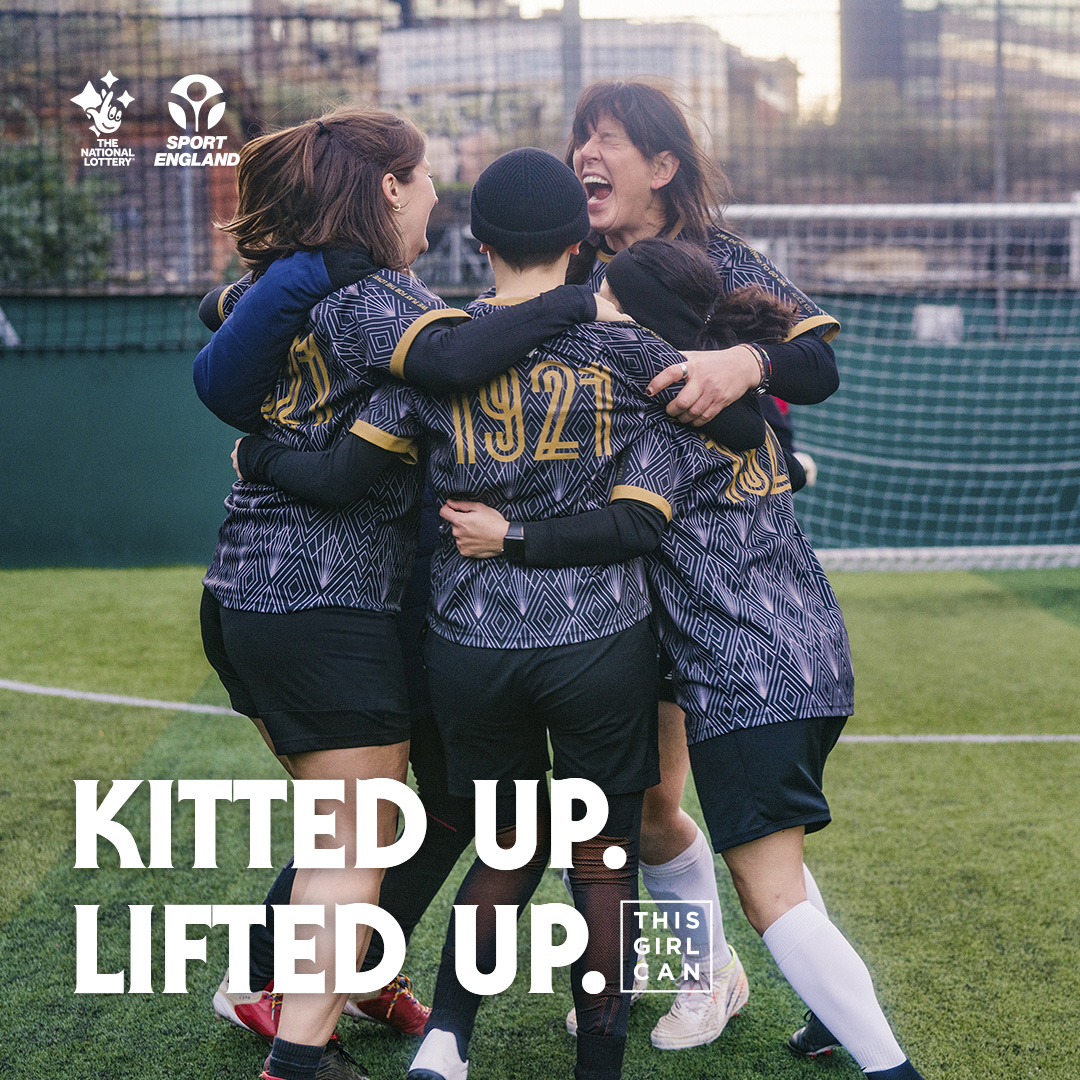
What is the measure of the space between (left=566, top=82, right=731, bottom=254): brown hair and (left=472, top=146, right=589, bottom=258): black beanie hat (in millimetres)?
441

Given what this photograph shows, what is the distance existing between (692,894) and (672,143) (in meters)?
1.44

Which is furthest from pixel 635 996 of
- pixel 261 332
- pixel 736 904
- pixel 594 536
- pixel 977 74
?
pixel 977 74

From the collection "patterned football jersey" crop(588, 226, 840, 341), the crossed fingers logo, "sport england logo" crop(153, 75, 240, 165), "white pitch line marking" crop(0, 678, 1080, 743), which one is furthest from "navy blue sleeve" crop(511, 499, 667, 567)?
the crossed fingers logo

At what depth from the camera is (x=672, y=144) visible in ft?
7.13

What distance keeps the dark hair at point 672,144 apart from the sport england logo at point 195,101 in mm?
6387

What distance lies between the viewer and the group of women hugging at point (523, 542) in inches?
70.2

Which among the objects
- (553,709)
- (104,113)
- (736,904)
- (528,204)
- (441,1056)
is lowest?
(736,904)

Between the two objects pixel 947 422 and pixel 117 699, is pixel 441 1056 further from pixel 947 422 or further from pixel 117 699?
pixel 947 422

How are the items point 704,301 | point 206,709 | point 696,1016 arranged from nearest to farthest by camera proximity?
1. point 704,301
2. point 696,1016
3. point 206,709

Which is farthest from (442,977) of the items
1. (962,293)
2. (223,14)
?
(223,14)

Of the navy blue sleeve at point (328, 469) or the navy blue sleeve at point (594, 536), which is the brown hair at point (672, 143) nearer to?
the navy blue sleeve at point (594, 536)

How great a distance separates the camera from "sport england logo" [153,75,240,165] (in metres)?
8.06

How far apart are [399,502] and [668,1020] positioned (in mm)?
1186

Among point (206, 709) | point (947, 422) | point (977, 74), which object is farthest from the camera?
point (977, 74)
